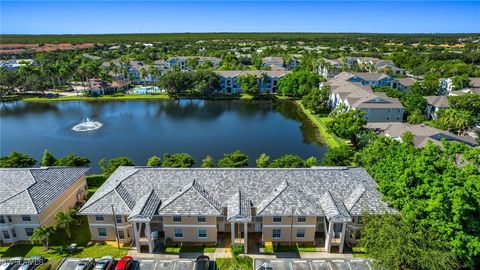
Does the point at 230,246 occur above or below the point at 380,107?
below

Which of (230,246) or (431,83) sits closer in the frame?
(230,246)

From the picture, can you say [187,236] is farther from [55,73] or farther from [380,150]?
[55,73]

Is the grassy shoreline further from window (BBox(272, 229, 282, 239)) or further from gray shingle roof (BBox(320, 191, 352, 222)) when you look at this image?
window (BBox(272, 229, 282, 239))

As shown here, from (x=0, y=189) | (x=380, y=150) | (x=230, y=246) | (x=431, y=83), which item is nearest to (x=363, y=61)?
(x=431, y=83)

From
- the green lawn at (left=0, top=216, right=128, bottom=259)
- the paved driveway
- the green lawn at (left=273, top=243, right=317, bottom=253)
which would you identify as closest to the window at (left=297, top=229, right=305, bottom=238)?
the green lawn at (left=273, top=243, right=317, bottom=253)

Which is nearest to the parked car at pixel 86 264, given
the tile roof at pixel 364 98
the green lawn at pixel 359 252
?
the green lawn at pixel 359 252
